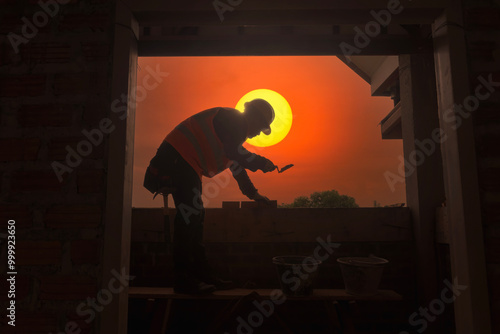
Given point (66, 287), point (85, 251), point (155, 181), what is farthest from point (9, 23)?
point (155, 181)

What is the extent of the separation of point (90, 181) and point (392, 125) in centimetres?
372

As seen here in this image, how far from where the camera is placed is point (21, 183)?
1.35 metres

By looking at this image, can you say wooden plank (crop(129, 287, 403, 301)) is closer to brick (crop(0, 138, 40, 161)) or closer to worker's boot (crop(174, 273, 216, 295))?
worker's boot (crop(174, 273, 216, 295))

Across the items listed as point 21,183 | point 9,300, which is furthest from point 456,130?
point 9,300

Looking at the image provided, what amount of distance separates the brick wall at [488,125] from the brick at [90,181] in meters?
1.57

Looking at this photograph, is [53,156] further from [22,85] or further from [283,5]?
[283,5]

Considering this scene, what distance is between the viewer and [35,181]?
1353mm

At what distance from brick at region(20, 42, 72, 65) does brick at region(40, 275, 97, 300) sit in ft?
2.96

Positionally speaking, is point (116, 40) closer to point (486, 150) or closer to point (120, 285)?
point (120, 285)

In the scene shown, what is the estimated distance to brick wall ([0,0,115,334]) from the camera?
1.31 meters

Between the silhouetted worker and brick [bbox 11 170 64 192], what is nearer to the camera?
brick [bbox 11 170 64 192]

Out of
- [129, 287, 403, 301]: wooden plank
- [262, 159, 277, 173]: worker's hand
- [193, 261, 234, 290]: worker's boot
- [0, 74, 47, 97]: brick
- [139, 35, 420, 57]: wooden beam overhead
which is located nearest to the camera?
[0, 74, 47, 97]: brick
